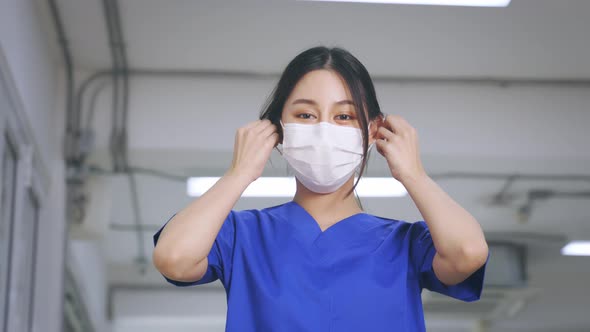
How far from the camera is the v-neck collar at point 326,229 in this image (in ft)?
4.83

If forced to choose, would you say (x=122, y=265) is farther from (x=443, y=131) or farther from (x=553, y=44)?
(x=553, y=44)

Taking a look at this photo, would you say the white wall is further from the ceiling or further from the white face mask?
the white face mask

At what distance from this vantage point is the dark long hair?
5.02ft

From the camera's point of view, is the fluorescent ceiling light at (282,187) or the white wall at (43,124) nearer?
the white wall at (43,124)

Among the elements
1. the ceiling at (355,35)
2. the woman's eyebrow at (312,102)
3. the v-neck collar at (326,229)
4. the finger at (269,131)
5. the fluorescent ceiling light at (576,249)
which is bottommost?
the v-neck collar at (326,229)

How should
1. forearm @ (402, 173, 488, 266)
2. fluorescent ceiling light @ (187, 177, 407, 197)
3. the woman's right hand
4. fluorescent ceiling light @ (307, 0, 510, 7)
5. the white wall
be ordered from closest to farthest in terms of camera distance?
1. forearm @ (402, 173, 488, 266)
2. the woman's right hand
3. the white wall
4. fluorescent ceiling light @ (307, 0, 510, 7)
5. fluorescent ceiling light @ (187, 177, 407, 197)

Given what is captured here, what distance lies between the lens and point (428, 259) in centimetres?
145

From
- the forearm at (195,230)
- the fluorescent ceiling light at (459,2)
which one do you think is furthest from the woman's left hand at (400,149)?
the fluorescent ceiling light at (459,2)

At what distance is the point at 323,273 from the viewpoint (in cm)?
142

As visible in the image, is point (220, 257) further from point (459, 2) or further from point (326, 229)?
point (459, 2)

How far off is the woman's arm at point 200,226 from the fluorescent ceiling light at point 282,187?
3.65 metres

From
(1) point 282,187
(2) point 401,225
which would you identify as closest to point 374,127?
(2) point 401,225

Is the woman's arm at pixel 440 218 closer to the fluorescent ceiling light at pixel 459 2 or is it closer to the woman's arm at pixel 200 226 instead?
the woman's arm at pixel 200 226

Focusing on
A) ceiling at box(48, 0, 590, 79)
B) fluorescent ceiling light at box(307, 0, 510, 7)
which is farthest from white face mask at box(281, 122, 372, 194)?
ceiling at box(48, 0, 590, 79)
